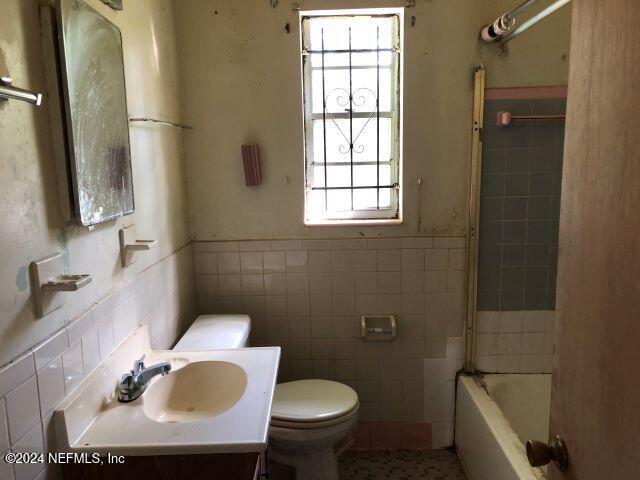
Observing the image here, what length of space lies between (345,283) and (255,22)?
135cm

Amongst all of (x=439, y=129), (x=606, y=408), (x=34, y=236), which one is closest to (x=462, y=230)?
(x=439, y=129)

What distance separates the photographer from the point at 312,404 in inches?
78.4

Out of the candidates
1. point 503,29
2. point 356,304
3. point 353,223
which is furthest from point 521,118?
point 356,304

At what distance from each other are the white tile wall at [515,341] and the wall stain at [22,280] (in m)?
2.04

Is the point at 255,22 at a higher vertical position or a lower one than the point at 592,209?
higher

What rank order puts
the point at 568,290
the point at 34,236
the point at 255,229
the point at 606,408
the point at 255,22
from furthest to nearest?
1. the point at 255,229
2. the point at 255,22
3. the point at 34,236
4. the point at 568,290
5. the point at 606,408

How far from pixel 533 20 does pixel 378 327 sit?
59.5 inches

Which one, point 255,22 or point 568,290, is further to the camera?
point 255,22

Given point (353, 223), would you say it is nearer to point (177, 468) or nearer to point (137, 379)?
point (137, 379)

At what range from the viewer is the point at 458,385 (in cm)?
242

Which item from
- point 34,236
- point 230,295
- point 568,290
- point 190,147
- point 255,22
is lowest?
point 230,295

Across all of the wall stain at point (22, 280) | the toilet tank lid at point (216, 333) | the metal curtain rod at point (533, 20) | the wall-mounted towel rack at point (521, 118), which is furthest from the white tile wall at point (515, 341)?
the wall stain at point (22, 280)

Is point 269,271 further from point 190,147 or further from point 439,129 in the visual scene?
point 439,129

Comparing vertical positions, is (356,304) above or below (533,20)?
below
